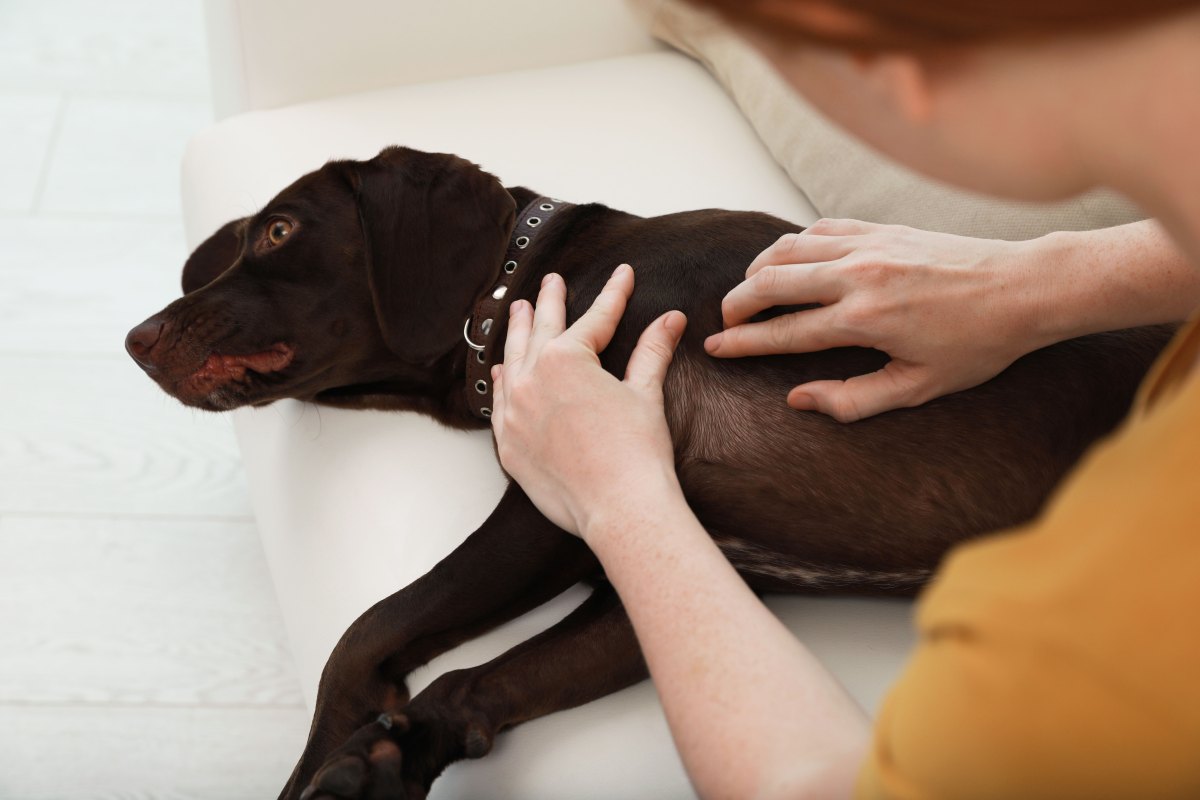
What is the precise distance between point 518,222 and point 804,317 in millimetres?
485

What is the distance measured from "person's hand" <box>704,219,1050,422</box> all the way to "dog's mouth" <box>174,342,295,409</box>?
1.99ft

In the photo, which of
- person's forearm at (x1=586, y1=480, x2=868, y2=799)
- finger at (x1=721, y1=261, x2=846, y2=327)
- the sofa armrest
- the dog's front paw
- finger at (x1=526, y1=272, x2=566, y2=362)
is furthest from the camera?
the sofa armrest

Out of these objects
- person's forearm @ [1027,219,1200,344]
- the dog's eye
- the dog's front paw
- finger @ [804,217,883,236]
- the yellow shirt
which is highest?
the yellow shirt

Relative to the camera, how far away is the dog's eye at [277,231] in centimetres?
163

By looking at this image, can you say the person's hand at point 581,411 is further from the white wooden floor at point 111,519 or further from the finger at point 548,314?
the white wooden floor at point 111,519

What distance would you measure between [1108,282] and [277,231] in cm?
107

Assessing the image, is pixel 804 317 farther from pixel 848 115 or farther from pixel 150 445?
pixel 150 445

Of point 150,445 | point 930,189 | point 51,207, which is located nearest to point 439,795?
point 930,189

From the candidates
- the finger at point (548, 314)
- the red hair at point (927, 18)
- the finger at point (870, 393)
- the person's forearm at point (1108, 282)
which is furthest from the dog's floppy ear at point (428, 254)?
the red hair at point (927, 18)

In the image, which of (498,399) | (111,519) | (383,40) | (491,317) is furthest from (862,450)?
(111,519)

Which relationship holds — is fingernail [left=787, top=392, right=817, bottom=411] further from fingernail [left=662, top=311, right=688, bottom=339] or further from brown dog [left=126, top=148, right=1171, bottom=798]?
fingernail [left=662, top=311, right=688, bottom=339]

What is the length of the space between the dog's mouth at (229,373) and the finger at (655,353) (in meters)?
0.51

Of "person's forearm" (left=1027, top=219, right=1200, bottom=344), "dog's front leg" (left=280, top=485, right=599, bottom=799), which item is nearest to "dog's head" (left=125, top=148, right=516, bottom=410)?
"dog's front leg" (left=280, top=485, right=599, bottom=799)

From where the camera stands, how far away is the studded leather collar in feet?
5.07
